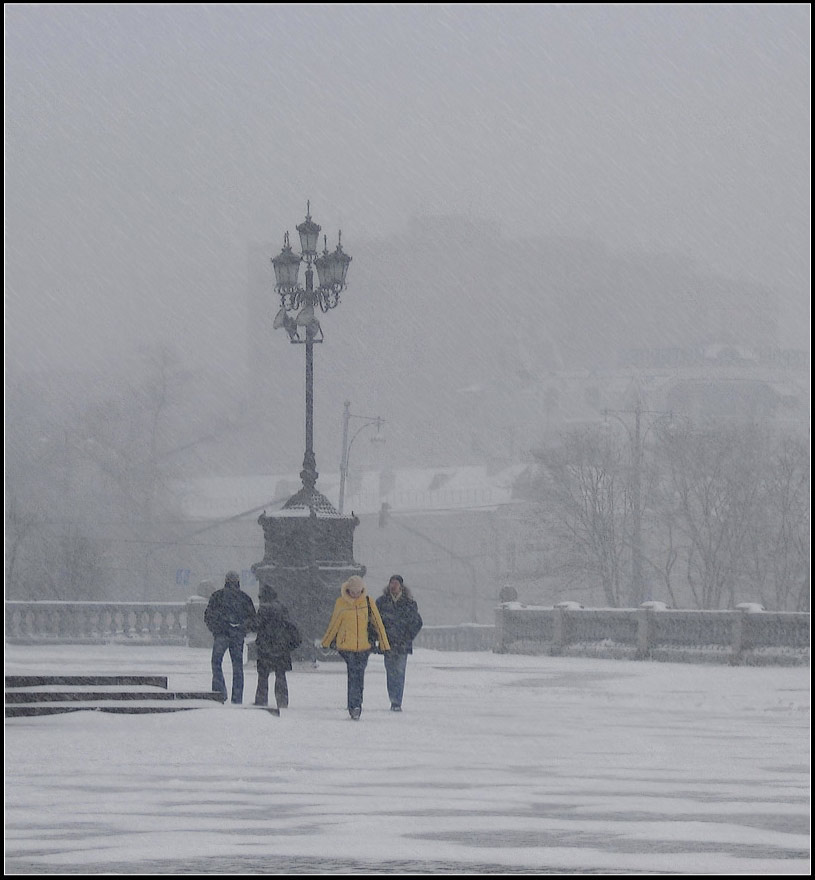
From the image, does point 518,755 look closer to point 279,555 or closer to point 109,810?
point 109,810

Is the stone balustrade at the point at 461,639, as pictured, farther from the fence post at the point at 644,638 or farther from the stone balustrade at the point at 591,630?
the fence post at the point at 644,638

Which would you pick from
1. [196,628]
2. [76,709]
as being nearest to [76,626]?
[196,628]

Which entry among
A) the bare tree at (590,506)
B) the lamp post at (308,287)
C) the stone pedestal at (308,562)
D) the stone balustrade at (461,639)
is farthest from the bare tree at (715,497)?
the stone pedestal at (308,562)

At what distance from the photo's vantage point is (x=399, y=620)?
74.8 ft

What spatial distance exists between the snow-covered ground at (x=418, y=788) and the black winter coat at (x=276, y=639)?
2.04 ft

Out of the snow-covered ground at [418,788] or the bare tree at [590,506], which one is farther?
the bare tree at [590,506]

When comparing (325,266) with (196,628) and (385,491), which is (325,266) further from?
(385,491)

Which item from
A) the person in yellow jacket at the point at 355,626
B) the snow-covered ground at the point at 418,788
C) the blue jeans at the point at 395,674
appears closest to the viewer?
the snow-covered ground at the point at 418,788

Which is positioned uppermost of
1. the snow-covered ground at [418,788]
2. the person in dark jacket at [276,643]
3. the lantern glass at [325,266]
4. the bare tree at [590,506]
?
the lantern glass at [325,266]

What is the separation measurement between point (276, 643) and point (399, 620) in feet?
5.87

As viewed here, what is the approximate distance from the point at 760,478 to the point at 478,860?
3104 inches

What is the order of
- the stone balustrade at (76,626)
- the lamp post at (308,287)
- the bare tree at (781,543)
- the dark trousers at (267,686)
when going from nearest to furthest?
the dark trousers at (267,686)
the lamp post at (308,287)
the stone balustrade at (76,626)
the bare tree at (781,543)

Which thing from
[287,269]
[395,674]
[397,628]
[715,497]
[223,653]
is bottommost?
[395,674]

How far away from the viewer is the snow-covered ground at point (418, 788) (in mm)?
Result: 9570
